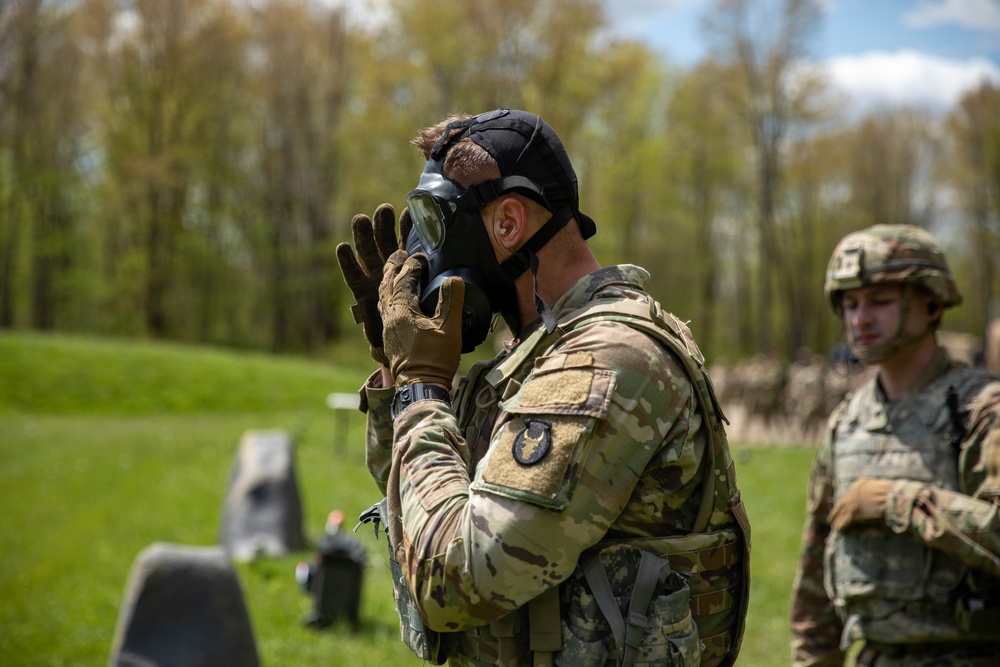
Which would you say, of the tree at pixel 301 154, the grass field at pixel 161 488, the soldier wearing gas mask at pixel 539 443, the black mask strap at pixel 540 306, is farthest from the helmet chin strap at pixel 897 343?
the tree at pixel 301 154

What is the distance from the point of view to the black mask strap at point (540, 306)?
2.12 m

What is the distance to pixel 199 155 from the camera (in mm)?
37969

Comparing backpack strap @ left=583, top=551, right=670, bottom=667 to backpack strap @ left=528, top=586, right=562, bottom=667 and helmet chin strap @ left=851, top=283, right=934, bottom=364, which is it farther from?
helmet chin strap @ left=851, top=283, right=934, bottom=364

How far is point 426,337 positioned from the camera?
A: 2127 mm

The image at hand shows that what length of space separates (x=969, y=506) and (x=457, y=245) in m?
2.14

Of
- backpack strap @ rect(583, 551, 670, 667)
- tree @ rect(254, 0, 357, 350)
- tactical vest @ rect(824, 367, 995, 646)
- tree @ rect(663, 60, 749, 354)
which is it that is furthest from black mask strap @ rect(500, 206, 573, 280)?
tree @ rect(254, 0, 357, 350)

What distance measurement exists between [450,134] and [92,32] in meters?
39.9

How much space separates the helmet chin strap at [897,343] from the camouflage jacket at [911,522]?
14 cm

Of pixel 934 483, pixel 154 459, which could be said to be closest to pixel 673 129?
pixel 154 459

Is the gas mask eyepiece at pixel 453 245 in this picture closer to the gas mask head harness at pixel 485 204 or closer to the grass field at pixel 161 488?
the gas mask head harness at pixel 485 204

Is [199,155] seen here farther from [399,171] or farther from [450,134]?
[450,134]

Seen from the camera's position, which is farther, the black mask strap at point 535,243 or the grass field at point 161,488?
the grass field at point 161,488

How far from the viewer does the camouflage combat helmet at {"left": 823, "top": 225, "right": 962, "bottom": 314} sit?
370 cm

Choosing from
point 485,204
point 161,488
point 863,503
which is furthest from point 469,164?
point 161,488
